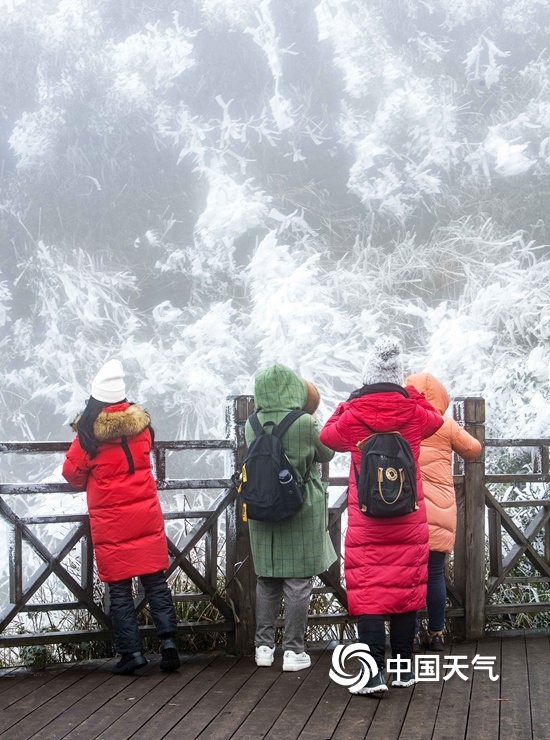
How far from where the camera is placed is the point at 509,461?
954cm

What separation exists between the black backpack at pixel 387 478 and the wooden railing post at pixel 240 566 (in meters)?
0.94

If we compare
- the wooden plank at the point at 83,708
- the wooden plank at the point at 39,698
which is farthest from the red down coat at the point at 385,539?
the wooden plank at the point at 39,698

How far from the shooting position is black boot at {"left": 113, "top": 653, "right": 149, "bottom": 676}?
3.52 meters

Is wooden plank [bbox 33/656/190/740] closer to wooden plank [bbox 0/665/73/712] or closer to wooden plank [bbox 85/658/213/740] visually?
wooden plank [bbox 85/658/213/740]

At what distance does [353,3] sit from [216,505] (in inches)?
794

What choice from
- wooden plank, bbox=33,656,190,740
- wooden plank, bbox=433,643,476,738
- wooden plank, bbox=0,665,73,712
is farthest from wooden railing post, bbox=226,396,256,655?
wooden plank, bbox=433,643,476,738

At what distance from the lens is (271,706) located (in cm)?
309

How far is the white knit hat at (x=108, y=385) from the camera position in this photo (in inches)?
139

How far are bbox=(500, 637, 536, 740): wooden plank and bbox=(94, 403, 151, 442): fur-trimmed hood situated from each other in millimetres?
1671

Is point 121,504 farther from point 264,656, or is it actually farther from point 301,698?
point 301,698

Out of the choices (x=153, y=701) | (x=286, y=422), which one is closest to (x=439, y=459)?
(x=286, y=422)

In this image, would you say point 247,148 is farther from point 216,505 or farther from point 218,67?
point 216,505

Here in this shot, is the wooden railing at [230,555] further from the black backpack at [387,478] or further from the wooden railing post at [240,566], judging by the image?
the black backpack at [387,478]

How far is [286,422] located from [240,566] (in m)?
0.81
